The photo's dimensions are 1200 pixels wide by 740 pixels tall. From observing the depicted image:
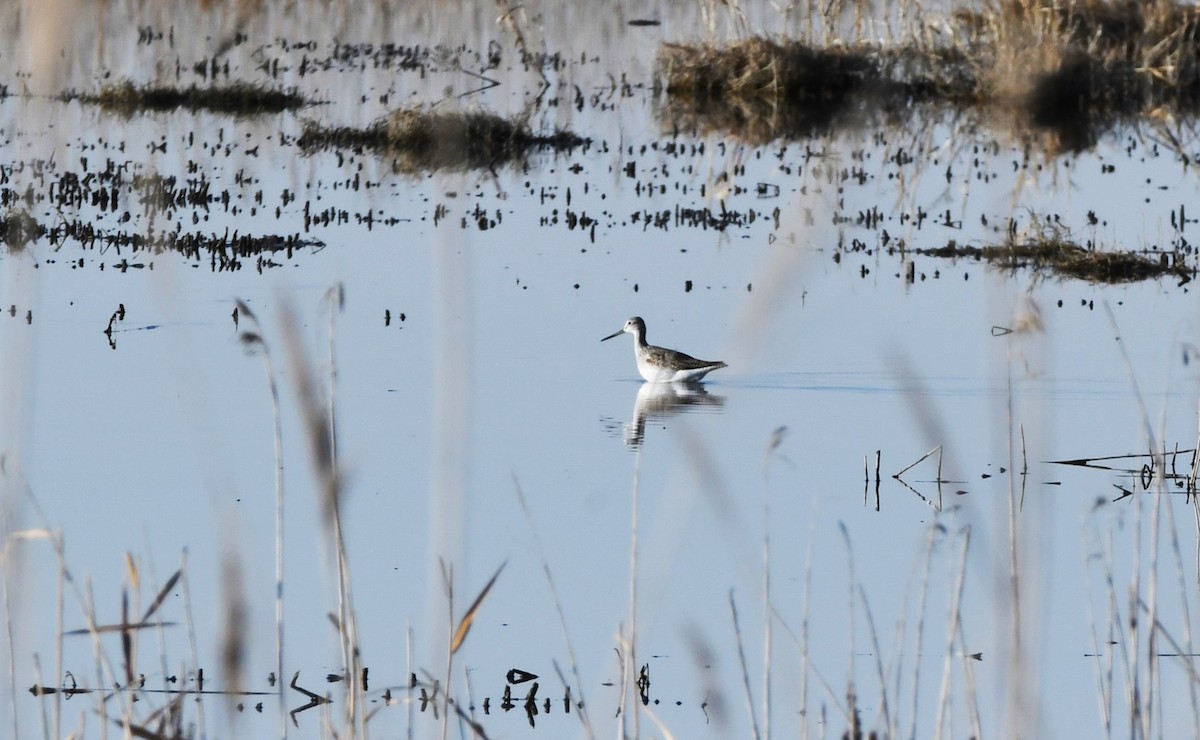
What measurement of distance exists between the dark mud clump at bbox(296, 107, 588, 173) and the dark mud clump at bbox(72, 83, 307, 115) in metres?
2.20

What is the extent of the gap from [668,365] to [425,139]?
7.86 m

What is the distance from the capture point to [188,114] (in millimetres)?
18859

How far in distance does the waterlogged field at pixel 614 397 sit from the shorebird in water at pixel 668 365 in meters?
0.08

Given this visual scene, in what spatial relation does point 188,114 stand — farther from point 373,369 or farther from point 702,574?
point 702,574

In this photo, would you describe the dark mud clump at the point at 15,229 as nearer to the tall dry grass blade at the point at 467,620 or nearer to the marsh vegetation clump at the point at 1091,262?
the marsh vegetation clump at the point at 1091,262

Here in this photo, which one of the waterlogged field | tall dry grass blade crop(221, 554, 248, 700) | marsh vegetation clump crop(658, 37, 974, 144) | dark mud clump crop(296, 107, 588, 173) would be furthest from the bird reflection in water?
marsh vegetation clump crop(658, 37, 974, 144)

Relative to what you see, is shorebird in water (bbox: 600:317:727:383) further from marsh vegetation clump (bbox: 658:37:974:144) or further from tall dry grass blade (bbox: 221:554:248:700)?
marsh vegetation clump (bbox: 658:37:974:144)

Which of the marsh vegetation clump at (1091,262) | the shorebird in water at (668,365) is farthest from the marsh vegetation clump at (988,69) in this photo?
the shorebird in water at (668,365)

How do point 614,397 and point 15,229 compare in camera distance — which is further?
point 15,229

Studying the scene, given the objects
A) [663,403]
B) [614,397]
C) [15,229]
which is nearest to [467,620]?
[663,403]

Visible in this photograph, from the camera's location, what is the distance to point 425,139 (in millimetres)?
16359

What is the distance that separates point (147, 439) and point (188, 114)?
1203 cm

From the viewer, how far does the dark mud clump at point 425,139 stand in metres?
16.2

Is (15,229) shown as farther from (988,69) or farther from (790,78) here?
(988,69)
